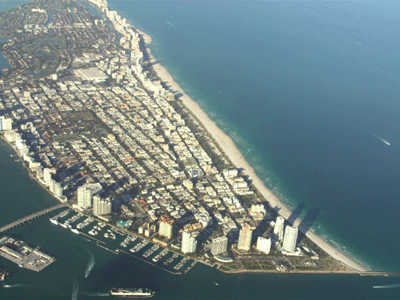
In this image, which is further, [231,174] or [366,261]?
[231,174]

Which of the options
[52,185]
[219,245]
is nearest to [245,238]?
[219,245]

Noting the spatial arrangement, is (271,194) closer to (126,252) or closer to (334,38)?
(126,252)

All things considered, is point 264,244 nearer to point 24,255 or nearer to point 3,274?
point 24,255

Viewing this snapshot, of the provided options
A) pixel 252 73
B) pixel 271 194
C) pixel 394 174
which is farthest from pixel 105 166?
pixel 252 73

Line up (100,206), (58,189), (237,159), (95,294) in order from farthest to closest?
(237,159) → (58,189) → (100,206) → (95,294)

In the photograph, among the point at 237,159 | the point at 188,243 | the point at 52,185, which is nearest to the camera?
the point at 188,243

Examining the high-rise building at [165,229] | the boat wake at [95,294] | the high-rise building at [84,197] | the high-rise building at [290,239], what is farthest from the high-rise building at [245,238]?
the high-rise building at [84,197]
